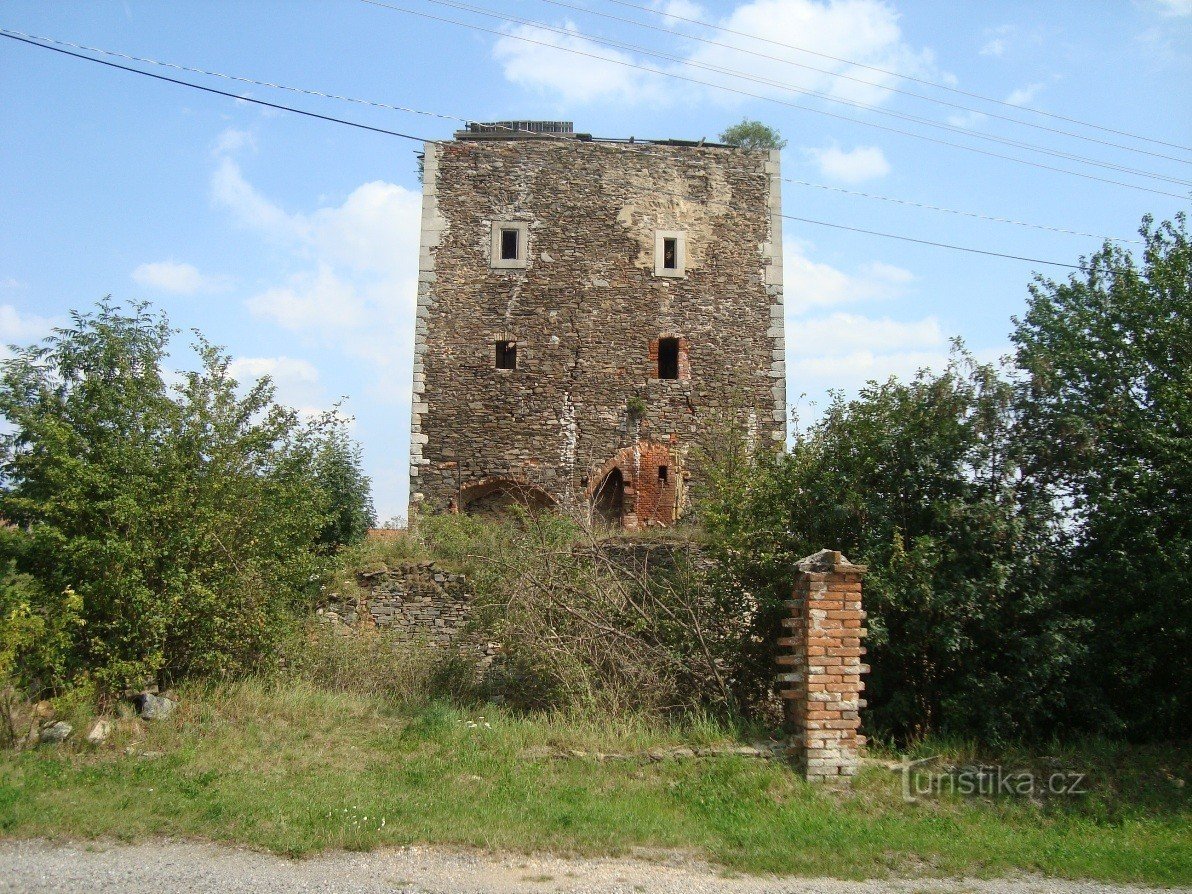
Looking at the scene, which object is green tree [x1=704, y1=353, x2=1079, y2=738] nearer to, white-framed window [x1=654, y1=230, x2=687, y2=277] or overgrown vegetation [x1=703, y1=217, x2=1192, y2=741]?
overgrown vegetation [x1=703, y1=217, x2=1192, y2=741]

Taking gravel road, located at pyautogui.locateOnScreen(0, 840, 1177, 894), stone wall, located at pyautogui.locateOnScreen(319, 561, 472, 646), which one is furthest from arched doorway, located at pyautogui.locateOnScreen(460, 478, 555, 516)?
gravel road, located at pyautogui.locateOnScreen(0, 840, 1177, 894)

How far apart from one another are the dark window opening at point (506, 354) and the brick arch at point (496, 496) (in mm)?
2443

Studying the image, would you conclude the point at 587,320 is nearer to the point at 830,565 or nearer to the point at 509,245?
the point at 509,245

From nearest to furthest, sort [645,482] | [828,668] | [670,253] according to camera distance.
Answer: [828,668] < [645,482] < [670,253]

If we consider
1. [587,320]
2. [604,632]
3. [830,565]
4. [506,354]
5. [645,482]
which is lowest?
[604,632]

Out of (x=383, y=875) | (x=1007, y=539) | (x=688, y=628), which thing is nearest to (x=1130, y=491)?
(x=1007, y=539)

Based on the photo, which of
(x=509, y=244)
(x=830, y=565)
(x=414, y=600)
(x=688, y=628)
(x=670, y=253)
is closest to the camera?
(x=830, y=565)

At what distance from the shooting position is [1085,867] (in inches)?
260

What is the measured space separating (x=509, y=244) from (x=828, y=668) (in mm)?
13752

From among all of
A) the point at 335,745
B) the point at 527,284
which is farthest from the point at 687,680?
the point at 527,284

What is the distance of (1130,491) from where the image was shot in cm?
892

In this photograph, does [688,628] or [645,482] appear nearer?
[688,628]

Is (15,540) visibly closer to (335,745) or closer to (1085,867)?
(335,745)

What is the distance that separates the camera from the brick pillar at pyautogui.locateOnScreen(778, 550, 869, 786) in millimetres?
7770
